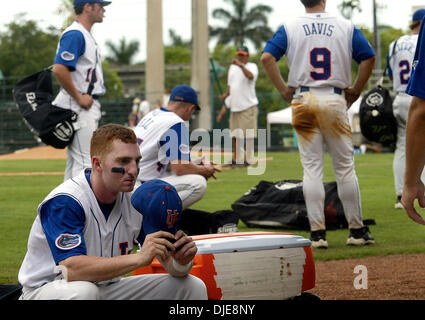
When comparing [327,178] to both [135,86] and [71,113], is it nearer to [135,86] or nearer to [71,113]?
[71,113]

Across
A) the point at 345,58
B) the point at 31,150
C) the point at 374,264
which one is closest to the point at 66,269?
the point at 374,264

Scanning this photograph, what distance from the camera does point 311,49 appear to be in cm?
678

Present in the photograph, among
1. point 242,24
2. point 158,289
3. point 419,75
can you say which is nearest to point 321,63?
point 419,75

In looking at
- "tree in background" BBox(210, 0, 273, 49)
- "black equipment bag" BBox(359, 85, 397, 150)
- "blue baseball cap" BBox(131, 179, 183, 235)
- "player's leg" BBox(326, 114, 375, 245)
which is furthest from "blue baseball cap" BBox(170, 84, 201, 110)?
"tree in background" BBox(210, 0, 273, 49)

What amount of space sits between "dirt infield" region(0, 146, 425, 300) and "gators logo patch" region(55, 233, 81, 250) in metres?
2.20

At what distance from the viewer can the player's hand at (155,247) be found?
310 centimetres

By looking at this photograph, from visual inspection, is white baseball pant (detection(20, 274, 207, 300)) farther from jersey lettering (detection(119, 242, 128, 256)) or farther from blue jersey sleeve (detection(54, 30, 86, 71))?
blue jersey sleeve (detection(54, 30, 86, 71))

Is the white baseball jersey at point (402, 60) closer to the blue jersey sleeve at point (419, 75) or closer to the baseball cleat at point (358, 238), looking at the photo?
the baseball cleat at point (358, 238)

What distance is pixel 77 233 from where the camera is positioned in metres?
3.20

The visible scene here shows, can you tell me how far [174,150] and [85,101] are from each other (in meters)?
1.10

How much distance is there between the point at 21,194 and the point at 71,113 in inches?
201

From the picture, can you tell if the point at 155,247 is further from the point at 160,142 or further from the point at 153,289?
the point at 160,142

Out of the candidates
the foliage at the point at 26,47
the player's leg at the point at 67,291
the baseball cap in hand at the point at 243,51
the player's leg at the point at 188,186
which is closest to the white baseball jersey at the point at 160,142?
the player's leg at the point at 188,186

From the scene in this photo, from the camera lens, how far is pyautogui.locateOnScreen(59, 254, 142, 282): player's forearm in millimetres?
3135
